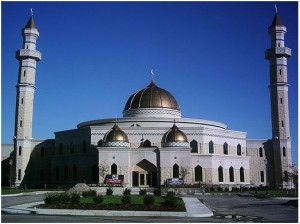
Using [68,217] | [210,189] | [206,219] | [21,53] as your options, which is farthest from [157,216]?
[21,53]

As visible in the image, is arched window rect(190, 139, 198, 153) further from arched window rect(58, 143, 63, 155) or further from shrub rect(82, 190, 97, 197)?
shrub rect(82, 190, 97, 197)

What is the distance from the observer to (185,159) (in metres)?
47.1

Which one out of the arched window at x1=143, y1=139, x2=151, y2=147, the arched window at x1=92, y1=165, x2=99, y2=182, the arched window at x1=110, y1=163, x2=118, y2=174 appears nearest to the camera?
the arched window at x1=110, y1=163, x2=118, y2=174

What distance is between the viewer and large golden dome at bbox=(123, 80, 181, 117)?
5653cm

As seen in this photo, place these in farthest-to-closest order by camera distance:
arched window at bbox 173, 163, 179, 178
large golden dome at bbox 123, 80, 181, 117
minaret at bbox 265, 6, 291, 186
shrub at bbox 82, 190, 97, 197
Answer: large golden dome at bbox 123, 80, 181, 117 → minaret at bbox 265, 6, 291, 186 → arched window at bbox 173, 163, 179, 178 → shrub at bbox 82, 190, 97, 197

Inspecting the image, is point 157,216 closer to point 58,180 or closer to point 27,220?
point 27,220

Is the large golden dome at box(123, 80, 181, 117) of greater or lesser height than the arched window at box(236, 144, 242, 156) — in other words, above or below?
above

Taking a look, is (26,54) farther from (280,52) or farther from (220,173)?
(280,52)

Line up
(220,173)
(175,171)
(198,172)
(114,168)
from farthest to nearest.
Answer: (220,173) → (198,172) → (114,168) → (175,171)

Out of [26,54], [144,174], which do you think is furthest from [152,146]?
[26,54]

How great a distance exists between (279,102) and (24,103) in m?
33.9

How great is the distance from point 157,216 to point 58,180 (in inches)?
1580

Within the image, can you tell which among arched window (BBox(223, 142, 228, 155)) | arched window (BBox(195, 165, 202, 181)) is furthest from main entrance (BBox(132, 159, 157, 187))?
arched window (BBox(223, 142, 228, 155))

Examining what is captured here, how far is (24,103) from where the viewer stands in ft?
177
